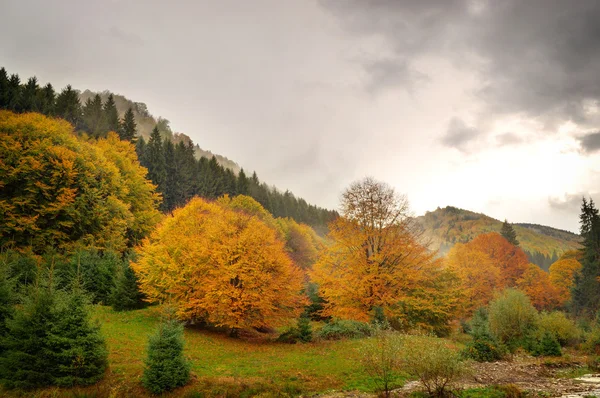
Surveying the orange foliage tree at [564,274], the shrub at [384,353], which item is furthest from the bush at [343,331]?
the orange foliage tree at [564,274]

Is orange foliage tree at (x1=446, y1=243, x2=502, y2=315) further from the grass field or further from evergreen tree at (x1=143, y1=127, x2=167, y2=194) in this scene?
evergreen tree at (x1=143, y1=127, x2=167, y2=194)

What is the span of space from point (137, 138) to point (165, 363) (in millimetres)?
80650

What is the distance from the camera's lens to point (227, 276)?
2250cm

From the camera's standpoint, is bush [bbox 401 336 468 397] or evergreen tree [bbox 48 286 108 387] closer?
bush [bbox 401 336 468 397]

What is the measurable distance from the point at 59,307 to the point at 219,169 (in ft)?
269

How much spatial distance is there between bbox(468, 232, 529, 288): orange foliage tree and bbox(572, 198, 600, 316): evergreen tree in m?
8.37

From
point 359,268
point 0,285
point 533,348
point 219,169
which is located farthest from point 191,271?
point 219,169

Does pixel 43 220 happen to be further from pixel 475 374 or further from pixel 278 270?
pixel 475 374

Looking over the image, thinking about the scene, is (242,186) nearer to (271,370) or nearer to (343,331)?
(343,331)

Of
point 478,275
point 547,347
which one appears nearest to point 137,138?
point 478,275

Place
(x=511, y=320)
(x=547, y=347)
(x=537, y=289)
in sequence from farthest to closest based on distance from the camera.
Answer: (x=537, y=289), (x=511, y=320), (x=547, y=347)

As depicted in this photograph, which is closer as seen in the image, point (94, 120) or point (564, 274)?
point (564, 274)

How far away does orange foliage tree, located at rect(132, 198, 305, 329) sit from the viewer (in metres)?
22.7

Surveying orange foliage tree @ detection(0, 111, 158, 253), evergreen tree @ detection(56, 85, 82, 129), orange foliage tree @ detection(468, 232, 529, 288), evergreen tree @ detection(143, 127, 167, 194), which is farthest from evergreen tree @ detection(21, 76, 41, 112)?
orange foliage tree @ detection(468, 232, 529, 288)
